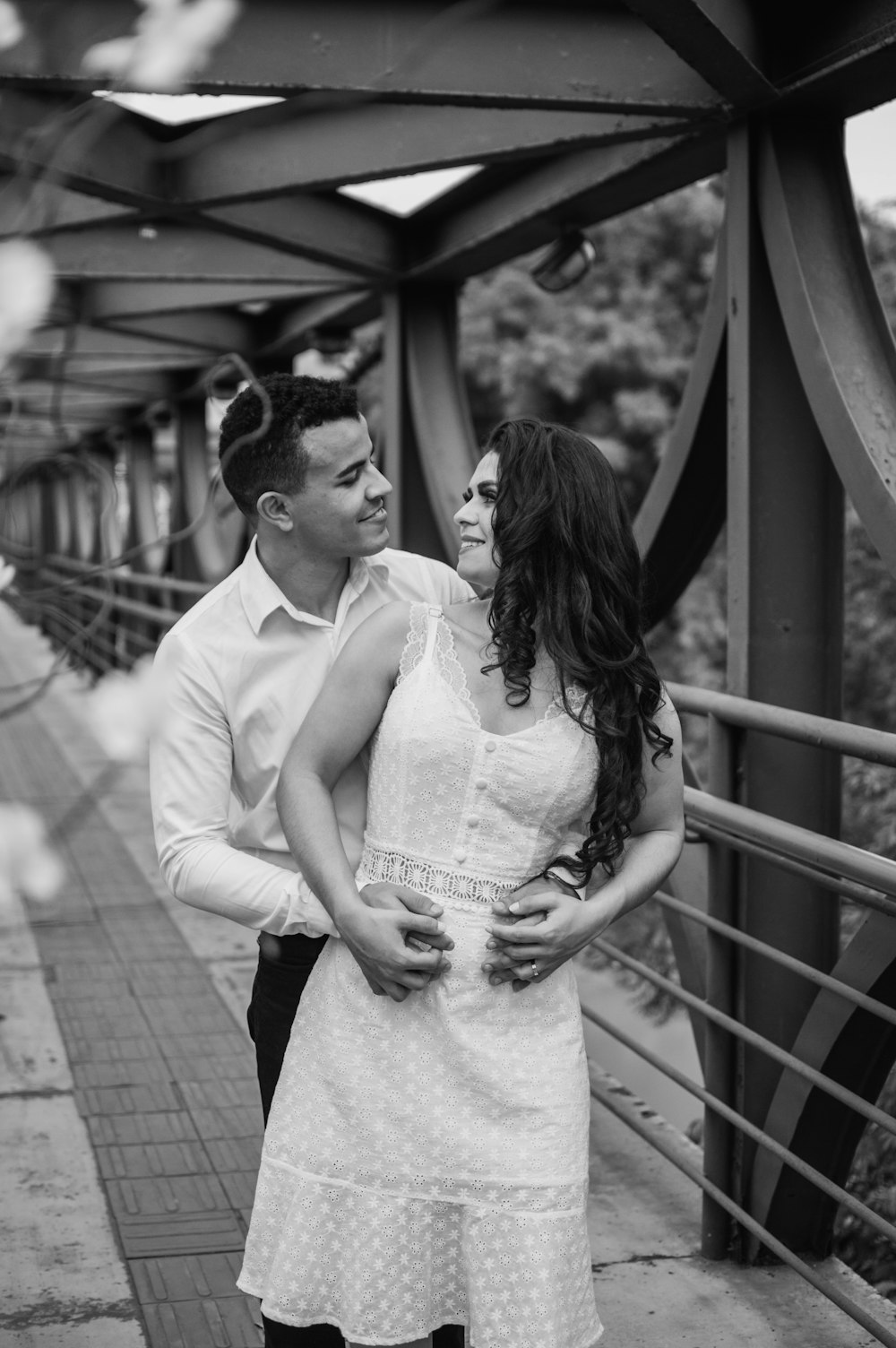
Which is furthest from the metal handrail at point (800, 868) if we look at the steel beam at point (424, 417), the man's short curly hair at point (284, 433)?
the steel beam at point (424, 417)

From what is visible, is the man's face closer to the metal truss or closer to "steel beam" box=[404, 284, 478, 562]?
the metal truss

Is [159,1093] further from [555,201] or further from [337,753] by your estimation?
[555,201]

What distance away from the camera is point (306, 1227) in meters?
1.68

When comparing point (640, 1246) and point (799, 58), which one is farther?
point (640, 1246)

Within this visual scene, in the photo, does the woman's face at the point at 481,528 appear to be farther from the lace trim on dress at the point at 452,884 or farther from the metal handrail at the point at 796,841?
the metal handrail at the point at 796,841

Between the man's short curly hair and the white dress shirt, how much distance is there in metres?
0.11

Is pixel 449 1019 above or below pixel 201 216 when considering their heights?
below

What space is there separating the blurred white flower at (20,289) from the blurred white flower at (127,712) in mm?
196

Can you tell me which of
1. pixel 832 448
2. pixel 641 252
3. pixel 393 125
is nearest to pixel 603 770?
pixel 832 448

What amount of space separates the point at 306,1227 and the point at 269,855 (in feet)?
1.53

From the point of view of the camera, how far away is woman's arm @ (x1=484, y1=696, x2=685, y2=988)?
5.25 ft

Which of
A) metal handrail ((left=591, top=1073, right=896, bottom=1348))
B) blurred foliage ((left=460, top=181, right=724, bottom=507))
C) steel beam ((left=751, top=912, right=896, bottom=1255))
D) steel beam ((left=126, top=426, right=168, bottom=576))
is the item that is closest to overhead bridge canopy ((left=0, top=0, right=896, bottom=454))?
steel beam ((left=751, top=912, right=896, bottom=1255))

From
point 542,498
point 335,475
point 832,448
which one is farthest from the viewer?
point 832,448

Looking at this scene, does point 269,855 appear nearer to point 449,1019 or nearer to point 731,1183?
point 449,1019
